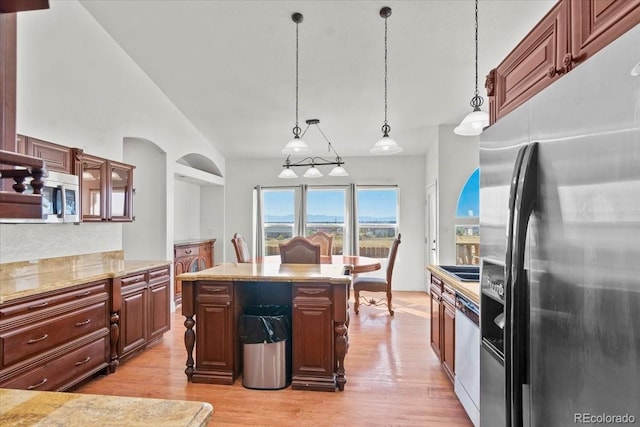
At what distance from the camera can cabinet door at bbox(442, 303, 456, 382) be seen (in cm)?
244

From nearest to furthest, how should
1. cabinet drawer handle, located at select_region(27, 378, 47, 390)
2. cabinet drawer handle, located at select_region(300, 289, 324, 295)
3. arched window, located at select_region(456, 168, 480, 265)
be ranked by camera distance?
cabinet drawer handle, located at select_region(27, 378, 47, 390)
cabinet drawer handle, located at select_region(300, 289, 324, 295)
arched window, located at select_region(456, 168, 480, 265)

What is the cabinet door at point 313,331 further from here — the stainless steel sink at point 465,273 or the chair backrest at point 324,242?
the chair backrest at point 324,242

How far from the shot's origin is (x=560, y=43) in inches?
40.6

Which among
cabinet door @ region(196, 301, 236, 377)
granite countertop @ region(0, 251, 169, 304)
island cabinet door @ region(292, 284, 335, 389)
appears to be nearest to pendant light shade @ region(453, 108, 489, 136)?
island cabinet door @ region(292, 284, 335, 389)

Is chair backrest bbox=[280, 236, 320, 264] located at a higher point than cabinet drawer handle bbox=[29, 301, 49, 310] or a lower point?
higher

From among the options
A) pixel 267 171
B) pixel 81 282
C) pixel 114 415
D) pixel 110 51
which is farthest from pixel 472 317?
pixel 267 171

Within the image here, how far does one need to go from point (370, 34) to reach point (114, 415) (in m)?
3.65

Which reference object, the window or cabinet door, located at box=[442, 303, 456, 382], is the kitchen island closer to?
cabinet door, located at box=[442, 303, 456, 382]

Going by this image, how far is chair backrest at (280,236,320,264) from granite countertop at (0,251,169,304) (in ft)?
4.52

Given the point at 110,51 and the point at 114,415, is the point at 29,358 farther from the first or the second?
the point at 110,51

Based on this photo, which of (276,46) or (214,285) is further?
(276,46)

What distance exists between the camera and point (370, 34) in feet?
11.3

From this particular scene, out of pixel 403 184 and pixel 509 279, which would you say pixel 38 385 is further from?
Result: pixel 403 184

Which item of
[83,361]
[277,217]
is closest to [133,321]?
[83,361]
